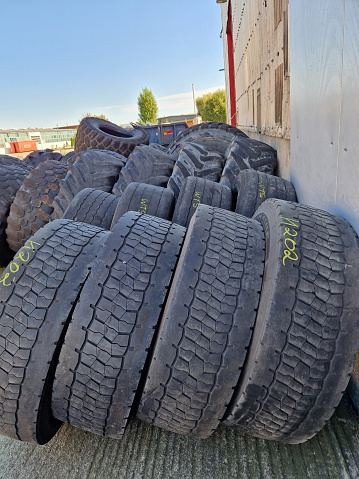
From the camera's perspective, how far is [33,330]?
1573 mm

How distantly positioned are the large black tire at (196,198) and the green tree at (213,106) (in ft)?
213

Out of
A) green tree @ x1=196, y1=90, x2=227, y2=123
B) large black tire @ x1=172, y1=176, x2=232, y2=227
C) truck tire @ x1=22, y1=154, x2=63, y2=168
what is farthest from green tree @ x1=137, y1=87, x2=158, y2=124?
large black tire @ x1=172, y1=176, x2=232, y2=227

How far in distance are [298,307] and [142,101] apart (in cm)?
6917

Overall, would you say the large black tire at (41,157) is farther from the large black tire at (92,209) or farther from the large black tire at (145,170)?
the large black tire at (92,209)

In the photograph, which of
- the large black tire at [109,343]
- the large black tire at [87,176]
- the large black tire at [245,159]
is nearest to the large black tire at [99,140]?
the large black tire at [87,176]

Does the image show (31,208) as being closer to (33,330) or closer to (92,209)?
(92,209)

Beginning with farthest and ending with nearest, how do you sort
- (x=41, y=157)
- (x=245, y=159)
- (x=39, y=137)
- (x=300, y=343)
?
(x=39, y=137), (x=41, y=157), (x=245, y=159), (x=300, y=343)

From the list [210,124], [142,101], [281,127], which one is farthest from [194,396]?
[142,101]

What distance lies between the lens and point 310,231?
5.40ft

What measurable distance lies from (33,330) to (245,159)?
2.89 m

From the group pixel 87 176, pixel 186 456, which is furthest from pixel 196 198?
pixel 186 456

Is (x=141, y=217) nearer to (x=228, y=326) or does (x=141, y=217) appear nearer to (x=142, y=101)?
(x=228, y=326)

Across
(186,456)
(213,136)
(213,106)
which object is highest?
(213,106)

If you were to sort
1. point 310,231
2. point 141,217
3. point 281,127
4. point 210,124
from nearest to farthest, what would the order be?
point 310,231
point 141,217
point 281,127
point 210,124
